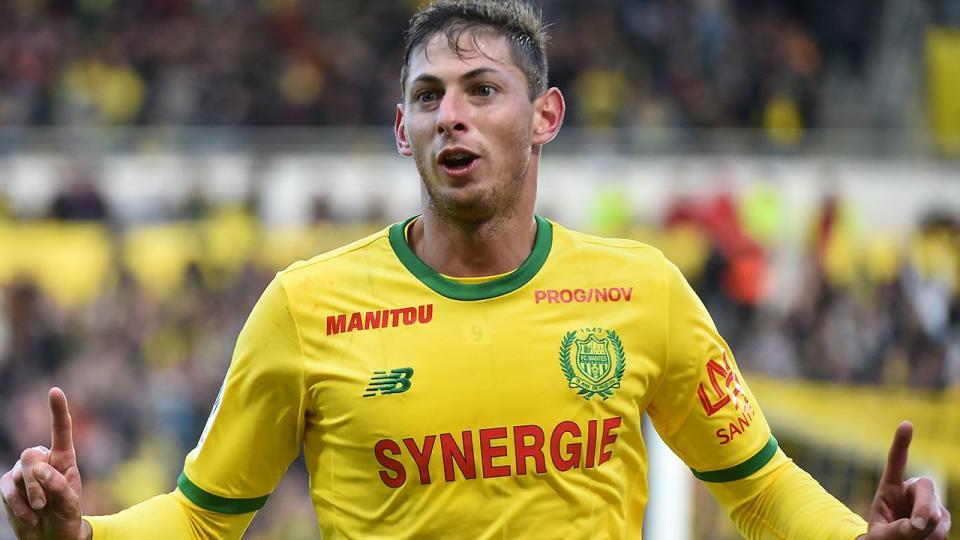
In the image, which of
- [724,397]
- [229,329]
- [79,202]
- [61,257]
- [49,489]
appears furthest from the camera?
[79,202]

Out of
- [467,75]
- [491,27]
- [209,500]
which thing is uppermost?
[491,27]

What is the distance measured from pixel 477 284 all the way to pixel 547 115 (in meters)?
0.52

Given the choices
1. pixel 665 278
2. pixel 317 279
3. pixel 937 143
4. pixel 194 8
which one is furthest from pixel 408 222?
pixel 194 8

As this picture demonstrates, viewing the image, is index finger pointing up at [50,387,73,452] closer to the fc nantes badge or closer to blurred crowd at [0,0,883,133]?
the fc nantes badge

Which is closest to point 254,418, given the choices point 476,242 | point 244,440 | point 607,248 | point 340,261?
point 244,440

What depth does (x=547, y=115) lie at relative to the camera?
4527 mm

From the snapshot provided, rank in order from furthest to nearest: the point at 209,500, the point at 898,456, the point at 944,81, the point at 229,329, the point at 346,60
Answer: the point at 346,60, the point at 944,81, the point at 229,329, the point at 209,500, the point at 898,456

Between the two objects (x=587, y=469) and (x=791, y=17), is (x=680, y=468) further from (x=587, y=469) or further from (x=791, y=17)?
(x=791, y=17)

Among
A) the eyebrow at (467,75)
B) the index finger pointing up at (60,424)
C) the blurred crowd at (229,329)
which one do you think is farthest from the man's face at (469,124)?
the blurred crowd at (229,329)

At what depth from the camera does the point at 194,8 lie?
19.6 metres

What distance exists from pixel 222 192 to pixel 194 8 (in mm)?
4597

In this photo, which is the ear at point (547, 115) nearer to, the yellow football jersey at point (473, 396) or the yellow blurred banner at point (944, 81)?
the yellow football jersey at point (473, 396)

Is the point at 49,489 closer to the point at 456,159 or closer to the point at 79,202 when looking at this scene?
the point at 456,159

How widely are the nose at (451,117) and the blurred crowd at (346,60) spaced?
13.1m
